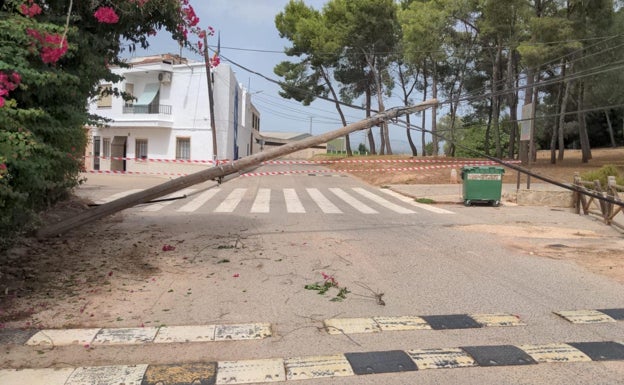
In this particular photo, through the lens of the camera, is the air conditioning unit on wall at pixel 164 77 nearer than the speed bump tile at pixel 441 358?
No

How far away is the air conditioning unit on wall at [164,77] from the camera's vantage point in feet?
104

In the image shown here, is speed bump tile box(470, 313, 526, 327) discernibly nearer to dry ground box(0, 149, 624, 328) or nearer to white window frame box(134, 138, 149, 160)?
dry ground box(0, 149, 624, 328)

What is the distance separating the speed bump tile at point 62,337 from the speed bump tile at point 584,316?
181 inches

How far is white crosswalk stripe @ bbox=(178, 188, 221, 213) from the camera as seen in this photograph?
1376 centimetres

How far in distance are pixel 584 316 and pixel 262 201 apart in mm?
11883

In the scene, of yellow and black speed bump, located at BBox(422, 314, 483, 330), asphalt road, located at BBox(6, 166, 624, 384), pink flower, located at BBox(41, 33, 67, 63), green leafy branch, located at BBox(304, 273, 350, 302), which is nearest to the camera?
asphalt road, located at BBox(6, 166, 624, 384)

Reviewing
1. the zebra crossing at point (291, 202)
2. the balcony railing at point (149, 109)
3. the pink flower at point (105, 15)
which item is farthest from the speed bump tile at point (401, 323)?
the balcony railing at point (149, 109)

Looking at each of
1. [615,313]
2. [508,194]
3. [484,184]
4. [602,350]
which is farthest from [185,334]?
[508,194]

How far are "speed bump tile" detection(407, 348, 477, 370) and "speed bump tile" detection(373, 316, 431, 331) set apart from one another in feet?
1.75

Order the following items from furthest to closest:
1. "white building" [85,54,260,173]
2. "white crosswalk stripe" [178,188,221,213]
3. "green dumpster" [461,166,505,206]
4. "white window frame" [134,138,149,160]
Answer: "white window frame" [134,138,149,160] < "white building" [85,54,260,173] < "green dumpster" [461,166,505,206] < "white crosswalk stripe" [178,188,221,213]

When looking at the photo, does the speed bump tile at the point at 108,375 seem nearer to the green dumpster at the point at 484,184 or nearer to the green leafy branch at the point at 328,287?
the green leafy branch at the point at 328,287

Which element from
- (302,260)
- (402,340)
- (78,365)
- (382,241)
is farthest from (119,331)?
(382,241)

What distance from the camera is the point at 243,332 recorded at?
15.4ft

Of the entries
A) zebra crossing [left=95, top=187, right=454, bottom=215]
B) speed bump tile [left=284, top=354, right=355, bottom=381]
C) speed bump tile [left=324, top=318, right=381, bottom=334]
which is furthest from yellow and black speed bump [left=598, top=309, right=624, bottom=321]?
zebra crossing [left=95, top=187, right=454, bottom=215]
